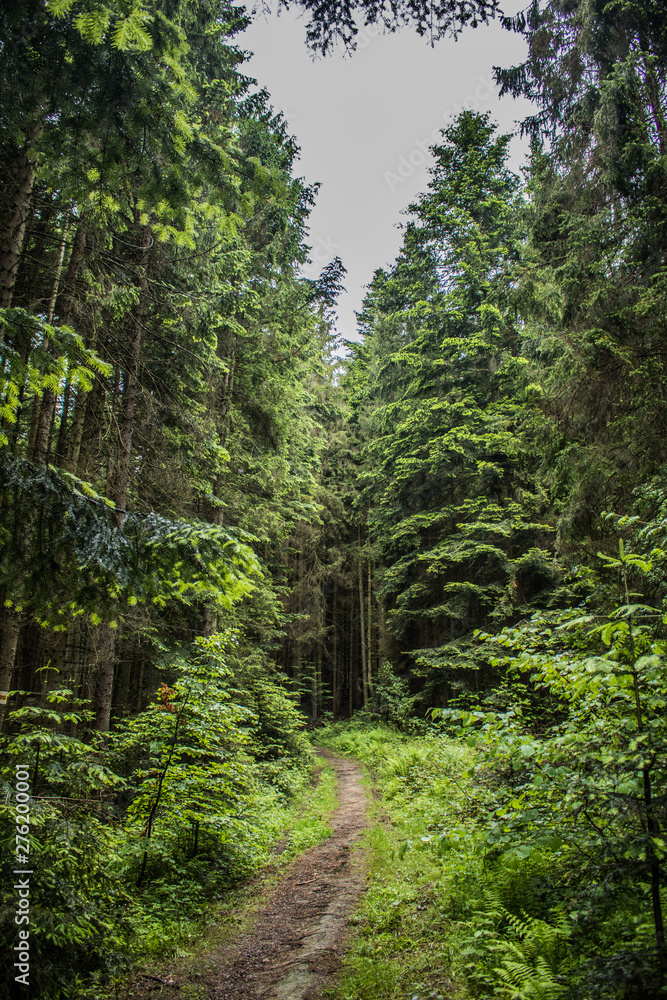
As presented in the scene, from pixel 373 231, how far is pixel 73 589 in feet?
75.4

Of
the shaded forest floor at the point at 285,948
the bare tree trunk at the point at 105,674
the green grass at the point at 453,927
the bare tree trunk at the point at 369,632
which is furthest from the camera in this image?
the bare tree trunk at the point at 369,632

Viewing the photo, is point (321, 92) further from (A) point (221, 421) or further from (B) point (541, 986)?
(A) point (221, 421)

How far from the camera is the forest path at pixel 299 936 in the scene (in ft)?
12.9

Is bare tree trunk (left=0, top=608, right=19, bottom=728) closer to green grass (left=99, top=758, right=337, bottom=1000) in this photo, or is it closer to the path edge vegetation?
the path edge vegetation

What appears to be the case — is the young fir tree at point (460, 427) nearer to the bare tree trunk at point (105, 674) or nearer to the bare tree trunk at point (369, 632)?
the bare tree trunk at point (369, 632)

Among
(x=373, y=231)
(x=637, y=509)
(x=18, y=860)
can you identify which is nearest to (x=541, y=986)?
(x=18, y=860)

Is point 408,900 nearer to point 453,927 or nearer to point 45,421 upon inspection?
point 453,927

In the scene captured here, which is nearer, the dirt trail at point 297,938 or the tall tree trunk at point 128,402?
the dirt trail at point 297,938

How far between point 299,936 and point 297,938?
5 centimetres

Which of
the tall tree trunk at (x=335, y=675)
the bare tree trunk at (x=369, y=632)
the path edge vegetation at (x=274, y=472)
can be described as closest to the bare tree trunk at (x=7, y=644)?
the path edge vegetation at (x=274, y=472)

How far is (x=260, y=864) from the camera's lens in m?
6.87

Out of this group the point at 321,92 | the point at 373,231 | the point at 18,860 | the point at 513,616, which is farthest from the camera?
the point at 373,231

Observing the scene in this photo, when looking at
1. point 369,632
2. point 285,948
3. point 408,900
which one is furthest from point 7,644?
point 369,632

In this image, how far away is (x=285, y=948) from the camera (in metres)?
4.56
